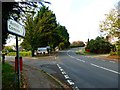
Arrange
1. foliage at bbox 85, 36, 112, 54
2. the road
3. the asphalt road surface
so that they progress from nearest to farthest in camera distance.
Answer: the asphalt road surface
the road
foliage at bbox 85, 36, 112, 54

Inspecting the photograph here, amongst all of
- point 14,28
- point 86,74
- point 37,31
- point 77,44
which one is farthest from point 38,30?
point 77,44

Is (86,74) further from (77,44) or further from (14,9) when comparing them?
(77,44)

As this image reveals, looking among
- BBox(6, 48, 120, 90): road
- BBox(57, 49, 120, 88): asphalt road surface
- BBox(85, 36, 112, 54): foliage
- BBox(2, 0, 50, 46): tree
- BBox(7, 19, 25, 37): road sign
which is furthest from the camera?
BBox(85, 36, 112, 54): foliage

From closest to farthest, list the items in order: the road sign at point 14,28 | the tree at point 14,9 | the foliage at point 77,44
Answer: the road sign at point 14,28, the tree at point 14,9, the foliage at point 77,44

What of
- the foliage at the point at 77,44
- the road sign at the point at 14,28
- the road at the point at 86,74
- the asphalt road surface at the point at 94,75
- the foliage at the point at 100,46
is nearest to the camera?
the road sign at the point at 14,28

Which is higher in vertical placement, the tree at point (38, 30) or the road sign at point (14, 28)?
the tree at point (38, 30)

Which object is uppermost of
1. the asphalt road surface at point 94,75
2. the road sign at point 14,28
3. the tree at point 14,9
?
the tree at point 14,9

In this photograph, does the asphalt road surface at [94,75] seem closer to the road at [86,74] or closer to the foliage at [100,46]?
the road at [86,74]

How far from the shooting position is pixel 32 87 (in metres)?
11.2

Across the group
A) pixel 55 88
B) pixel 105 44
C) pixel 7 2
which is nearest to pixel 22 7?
pixel 7 2

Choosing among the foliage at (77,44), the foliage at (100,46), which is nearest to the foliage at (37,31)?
the foliage at (100,46)

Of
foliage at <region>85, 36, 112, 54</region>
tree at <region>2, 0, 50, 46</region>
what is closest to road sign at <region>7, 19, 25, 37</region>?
tree at <region>2, 0, 50, 46</region>

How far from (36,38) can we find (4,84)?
43.1 metres

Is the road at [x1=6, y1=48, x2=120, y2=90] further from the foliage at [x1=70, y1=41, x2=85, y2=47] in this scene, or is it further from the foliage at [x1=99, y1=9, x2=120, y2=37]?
the foliage at [x1=70, y1=41, x2=85, y2=47]
